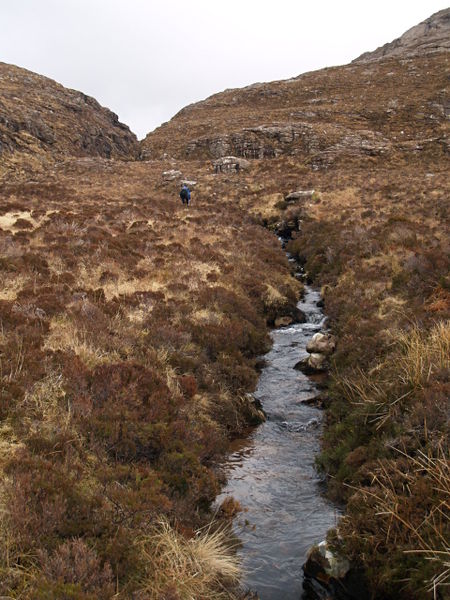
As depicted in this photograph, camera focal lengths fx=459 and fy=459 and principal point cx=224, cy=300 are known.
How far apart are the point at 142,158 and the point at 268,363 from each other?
173 ft

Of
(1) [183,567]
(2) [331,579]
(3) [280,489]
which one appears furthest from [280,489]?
(1) [183,567]

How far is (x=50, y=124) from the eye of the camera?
2163 inches

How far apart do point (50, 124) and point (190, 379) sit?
180 feet

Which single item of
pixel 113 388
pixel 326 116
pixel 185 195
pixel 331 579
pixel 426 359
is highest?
pixel 326 116

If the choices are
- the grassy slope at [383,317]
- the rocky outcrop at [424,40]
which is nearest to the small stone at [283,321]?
the grassy slope at [383,317]

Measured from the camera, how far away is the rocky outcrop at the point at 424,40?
75194mm

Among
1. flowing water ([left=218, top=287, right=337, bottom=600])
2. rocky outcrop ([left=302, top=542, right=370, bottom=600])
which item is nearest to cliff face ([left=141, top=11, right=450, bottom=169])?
flowing water ([left=218, top=287, right=337, bottom=600])

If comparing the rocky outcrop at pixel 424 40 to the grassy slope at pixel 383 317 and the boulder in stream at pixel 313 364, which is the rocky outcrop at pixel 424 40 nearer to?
the grassy slope at pixel 383 317

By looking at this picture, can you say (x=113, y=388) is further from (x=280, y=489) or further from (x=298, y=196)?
(x=298, y=196)

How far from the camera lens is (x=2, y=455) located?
229 inches

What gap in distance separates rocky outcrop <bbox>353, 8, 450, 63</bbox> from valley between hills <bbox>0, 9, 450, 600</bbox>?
2315 inches

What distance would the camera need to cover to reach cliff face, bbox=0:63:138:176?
48.6m

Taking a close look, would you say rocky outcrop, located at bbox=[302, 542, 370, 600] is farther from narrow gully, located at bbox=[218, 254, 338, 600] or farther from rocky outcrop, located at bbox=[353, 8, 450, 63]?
rocky outcrop, located at bbox=[353, 8, 450, 63]

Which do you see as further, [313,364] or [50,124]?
[50,124]
